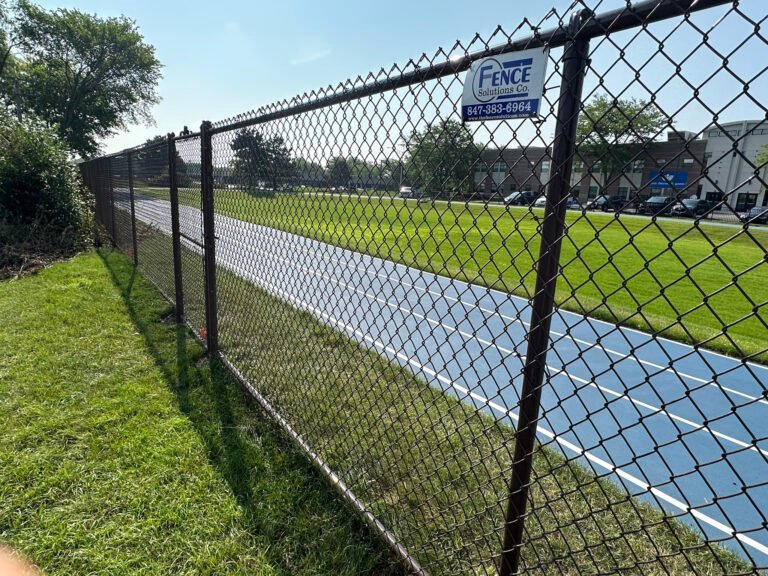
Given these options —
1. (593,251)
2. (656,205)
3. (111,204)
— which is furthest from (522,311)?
(593,251)

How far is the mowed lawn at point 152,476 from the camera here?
7.32 ft

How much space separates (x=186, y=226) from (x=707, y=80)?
195 inches

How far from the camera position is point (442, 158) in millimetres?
1941

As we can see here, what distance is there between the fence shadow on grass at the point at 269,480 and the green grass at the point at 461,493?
15cm

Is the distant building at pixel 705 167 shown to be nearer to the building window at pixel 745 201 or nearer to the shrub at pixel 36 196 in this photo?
the building window at pixel 745 201

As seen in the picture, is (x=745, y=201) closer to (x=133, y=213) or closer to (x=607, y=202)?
(x=607, y=202)

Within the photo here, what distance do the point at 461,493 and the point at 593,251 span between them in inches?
607

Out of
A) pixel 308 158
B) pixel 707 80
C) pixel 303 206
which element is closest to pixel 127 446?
pixel 303 206

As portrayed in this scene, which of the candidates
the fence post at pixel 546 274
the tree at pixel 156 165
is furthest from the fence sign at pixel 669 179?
the tree at pixel 156 165

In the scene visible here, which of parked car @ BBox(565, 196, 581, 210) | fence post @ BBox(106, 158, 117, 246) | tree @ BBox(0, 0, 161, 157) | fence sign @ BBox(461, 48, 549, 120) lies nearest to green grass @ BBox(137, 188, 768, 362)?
parked car @ BBox(565, 196, 581, 210)

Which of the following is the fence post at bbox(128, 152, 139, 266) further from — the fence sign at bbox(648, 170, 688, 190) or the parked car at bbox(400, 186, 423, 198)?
the fence sign at bbox(648, 170, 688, 190)

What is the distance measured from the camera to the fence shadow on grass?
2254mm

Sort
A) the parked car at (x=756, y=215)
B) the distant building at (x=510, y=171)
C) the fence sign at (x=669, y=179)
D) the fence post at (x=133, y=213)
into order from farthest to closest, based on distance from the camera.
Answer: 1. the fence post at (x=133, y=213)
2. the distant building at (x=510, y=171)
3. the fence sign at (x=669, y=179)
4. the parked car at (x=756, y=215)

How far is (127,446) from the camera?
3.02 m
